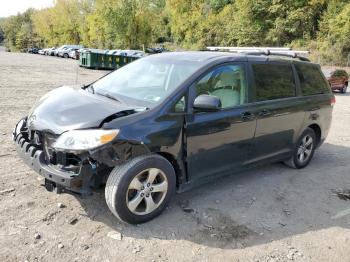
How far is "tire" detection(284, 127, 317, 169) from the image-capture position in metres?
5.84

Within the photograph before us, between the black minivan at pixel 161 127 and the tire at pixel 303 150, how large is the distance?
0.41 m

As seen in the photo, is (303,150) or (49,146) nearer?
(49,146)

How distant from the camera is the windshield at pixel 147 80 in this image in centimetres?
412

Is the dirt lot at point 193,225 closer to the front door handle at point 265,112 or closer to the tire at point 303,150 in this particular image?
the tire at point 303,150

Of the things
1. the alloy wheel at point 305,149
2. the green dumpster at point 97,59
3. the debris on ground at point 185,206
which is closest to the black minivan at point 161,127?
the debris on ground at point 185,206

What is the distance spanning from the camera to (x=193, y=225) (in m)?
3.99

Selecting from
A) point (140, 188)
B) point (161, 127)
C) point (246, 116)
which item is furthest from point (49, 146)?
point (246, 116)

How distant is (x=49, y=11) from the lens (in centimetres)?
7006

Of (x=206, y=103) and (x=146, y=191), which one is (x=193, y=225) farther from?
(x=206, y=103)

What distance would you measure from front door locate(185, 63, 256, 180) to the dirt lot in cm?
47

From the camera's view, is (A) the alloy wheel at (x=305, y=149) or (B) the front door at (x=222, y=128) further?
(A) the alloy wheel at (x=305, y=149)

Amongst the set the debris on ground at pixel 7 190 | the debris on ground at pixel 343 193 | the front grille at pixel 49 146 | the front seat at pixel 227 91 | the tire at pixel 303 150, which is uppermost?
the front seat at pixel 227 91

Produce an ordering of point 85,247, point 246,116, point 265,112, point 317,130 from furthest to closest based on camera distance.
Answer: point 317,130 → point 265,112 → point 246,116 → point 85,247

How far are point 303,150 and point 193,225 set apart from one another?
2.80 m
